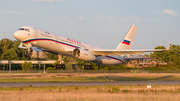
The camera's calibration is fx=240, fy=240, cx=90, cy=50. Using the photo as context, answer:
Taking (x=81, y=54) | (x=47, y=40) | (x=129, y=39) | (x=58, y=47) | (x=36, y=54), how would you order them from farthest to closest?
1. (x=129, y=39)
2. (x=36, y=54)
3. (x=81, y=54)
4. (x=58, y=47)
5. (x=47, y=40)

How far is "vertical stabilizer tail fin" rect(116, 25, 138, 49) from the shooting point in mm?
53688

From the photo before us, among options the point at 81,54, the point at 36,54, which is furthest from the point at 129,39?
the point at 36,54

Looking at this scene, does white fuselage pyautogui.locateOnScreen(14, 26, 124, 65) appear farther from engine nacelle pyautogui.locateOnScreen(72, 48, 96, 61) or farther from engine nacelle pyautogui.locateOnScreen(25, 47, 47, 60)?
engine nacelle pyautogui.locateOnScreen(25, 47, 47, 60)

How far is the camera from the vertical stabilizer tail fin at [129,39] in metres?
53.7

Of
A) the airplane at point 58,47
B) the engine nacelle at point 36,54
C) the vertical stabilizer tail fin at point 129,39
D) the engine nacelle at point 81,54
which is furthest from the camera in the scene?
the vertical stabilizer tail fin at point 129,39

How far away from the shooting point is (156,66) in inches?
3282

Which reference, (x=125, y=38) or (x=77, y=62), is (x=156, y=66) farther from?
(x=125, y=38)

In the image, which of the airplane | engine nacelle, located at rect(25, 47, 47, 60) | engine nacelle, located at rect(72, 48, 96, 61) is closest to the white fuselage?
the airplane

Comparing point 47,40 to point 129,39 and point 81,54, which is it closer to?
point 81,54

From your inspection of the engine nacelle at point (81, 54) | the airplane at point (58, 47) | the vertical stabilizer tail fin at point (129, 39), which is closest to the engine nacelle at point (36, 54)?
the airplane at point (58, 47)

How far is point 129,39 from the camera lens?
55062 mm

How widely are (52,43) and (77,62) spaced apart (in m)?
43.7

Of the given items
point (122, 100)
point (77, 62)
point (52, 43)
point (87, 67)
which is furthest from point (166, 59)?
point (122, 100)

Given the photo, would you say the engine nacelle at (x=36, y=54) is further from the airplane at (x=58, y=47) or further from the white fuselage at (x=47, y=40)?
the white fuselage at (x=47, y=40)
